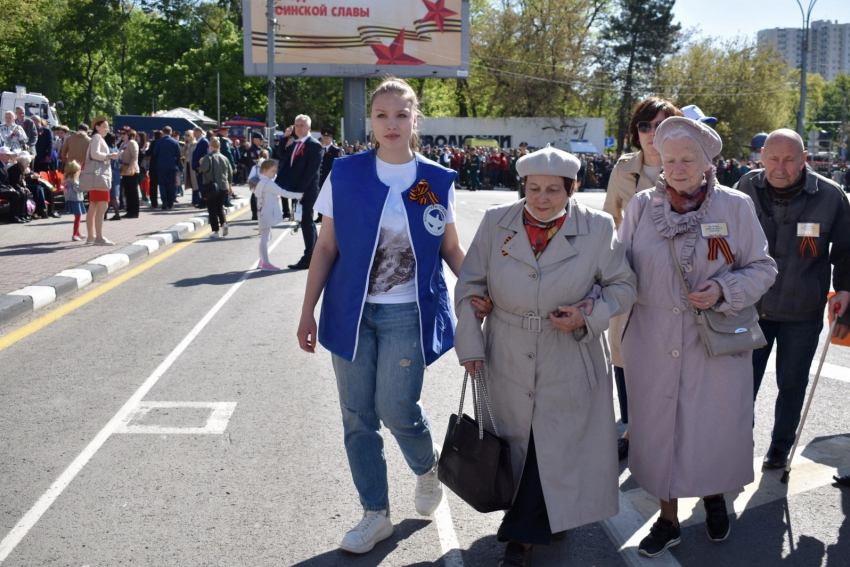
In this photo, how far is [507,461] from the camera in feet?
11.4

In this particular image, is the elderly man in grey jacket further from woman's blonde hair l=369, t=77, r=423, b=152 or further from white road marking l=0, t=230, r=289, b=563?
white road marking l=0, t=230, r=289, b=563

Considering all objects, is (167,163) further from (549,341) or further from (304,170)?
(549,341)

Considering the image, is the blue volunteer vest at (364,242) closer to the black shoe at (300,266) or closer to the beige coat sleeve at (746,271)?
the beige coat sleeve at (746,271)

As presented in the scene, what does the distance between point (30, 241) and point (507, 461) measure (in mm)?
12180

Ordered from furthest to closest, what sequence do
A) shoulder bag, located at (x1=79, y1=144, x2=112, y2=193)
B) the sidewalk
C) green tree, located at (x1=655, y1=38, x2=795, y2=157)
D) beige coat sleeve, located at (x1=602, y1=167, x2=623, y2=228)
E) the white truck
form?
1. green tree, located at (x1=655, y1=38, x2=795, y2=157)
2. the white truck
3. shoulder bag, located at (x1=79, y1=144, x2=112, y2=193)
4. the sidewalk
5. beige coat sleeve, located at (x1=602, y1=167, x2=623, y2=228)

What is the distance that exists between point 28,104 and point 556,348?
28.6 meters

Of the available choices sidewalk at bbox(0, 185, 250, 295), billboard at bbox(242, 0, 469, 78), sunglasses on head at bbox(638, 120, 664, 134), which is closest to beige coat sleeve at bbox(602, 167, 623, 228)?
sunglasses on head at bbox(638, 120, 664, 134)

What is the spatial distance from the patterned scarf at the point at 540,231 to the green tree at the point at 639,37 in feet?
203

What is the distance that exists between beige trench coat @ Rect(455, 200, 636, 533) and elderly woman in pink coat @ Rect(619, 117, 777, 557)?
9.3 inches

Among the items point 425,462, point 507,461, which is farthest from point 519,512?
point 425,462

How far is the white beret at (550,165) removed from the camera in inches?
132

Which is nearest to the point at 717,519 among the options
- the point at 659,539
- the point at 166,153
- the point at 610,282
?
the point at 659,539

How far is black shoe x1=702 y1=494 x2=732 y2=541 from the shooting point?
149 inches

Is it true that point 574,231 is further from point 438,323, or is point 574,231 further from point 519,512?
point 519,512
